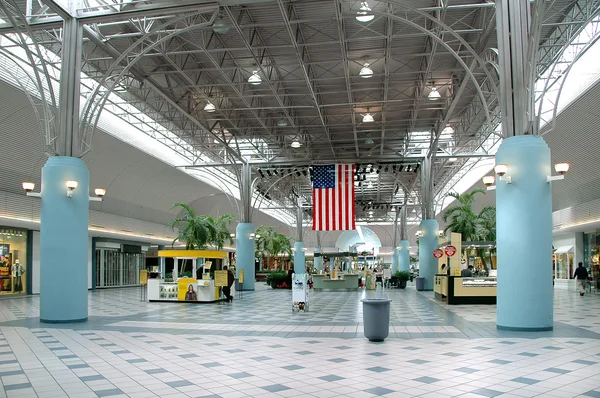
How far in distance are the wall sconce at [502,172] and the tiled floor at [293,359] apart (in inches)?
150

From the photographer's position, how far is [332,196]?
3378cm

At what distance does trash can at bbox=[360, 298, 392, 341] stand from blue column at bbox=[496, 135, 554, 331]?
361 cm

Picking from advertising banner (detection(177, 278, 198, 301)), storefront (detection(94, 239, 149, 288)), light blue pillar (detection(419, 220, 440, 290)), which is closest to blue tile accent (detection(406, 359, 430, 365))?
advertising banner (detection(177, 278, 198, 301))

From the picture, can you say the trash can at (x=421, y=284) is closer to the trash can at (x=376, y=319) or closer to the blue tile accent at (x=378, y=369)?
the trash can at (x=376, y=319)

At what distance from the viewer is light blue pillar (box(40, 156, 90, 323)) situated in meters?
16.1

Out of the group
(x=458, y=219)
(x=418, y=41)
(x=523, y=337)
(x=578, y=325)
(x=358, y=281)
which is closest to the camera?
(x=523, y=337)

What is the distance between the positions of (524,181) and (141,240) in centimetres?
3709

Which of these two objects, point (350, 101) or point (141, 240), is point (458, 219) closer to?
point (350, 101)

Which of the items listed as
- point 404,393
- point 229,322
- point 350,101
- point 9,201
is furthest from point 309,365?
point 9,201

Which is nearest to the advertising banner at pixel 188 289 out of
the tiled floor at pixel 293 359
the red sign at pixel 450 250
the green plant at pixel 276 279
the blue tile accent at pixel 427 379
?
the tiled floor at pixel 293 359

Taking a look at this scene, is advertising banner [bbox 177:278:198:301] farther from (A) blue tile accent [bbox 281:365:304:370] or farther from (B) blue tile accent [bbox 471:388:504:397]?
(B) blue tile accent [bbox 471:388:504:397]

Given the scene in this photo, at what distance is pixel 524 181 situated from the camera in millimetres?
14203

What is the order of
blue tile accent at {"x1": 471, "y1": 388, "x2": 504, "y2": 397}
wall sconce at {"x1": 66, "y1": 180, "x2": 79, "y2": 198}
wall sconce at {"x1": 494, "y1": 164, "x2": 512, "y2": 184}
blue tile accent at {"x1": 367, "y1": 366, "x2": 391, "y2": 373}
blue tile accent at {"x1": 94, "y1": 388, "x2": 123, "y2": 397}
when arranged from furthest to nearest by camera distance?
wall sconce at {"x1": 66, "y1": 180, "x2": 79, "y2": 198}, wall sconce at {"x1": 494, "y1": 164, "x2": 512, "y2": 184}, blue tile accent at {"x1": 367, "y1": 366, "x2": 391, "y2": 373}, blue tile accent at {"x1": 94, "y1": 388, "x2": 123, "y2": 397}, blue tile accent at {"x1": 471, "y1": 388, "x2": 504, "y2": 397}

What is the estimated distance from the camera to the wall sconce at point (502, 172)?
1408cm
